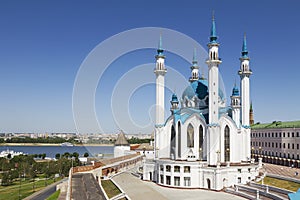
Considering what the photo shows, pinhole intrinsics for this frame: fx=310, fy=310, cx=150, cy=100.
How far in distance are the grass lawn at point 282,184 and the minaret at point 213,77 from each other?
8750 mm

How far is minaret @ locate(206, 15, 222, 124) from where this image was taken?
120 feet

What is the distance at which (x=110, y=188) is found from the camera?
3456 cm

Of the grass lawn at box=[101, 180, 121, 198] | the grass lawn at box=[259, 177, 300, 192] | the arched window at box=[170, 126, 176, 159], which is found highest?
the arched window at box=[170, 126, 176, 159]

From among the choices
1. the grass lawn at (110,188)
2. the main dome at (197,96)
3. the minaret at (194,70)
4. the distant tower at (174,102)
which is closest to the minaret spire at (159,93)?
the distant tower at (174,102)

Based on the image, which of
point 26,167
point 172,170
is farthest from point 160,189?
point 26,167

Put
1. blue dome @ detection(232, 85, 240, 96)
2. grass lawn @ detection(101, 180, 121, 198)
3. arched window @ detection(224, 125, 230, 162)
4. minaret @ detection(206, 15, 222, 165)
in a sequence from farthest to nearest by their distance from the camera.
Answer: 1. blue dome @ detection(232, 85, 240, 96)
2. arched window @ detection(224, 125, 230, 162)
3. minaret @ detection(206, 15, 222, 165)
4. grass lawn @ detection(101, 180, 121, 198)

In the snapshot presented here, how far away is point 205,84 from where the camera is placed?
144 ft

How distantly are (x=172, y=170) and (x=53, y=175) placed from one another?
32302 mm

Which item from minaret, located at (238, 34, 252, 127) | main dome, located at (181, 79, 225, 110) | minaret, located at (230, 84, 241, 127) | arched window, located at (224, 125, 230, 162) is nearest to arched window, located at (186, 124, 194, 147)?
arched window, located at (224, 125, 230, 162)

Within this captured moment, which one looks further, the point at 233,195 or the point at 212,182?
the point at 212,182

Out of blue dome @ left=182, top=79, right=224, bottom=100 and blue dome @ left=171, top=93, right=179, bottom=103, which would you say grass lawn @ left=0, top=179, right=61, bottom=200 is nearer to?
blue dome @ left=171, top=93, right=179, bottom=103

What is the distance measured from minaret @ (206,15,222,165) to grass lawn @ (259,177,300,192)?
19.4ft

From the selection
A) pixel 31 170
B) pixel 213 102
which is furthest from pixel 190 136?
pixel 31 170

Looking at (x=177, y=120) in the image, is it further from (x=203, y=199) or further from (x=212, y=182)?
(x=203, y=199)
